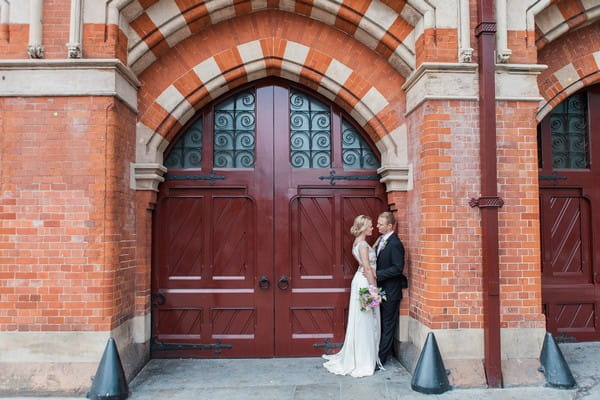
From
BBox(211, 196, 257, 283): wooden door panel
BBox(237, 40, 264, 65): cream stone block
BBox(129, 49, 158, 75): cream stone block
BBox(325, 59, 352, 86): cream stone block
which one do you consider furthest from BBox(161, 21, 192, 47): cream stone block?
BBox(211, 196, 257, 283): wooden door panel

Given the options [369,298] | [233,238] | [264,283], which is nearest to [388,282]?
[369,298]

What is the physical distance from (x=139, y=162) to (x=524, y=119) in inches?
173

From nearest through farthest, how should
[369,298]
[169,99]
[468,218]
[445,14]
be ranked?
[468,218]
[445,14]
[369,298]
[169,99]

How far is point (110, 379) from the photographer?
14.4 ft

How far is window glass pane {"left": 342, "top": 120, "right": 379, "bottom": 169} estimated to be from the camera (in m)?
5.97

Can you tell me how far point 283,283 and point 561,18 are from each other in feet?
15.2

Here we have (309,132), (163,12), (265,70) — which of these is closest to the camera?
(163,12)

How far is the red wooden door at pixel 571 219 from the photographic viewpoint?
6.10 m

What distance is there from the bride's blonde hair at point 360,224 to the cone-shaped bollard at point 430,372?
1.38m

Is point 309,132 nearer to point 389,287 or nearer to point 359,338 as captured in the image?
point 389,287

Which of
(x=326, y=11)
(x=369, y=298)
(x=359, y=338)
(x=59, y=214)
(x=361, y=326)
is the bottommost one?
(x=359, y=338)

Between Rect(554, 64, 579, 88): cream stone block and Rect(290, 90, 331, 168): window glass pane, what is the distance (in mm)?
2983

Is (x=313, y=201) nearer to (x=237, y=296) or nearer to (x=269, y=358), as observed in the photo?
(x=237, y=296)

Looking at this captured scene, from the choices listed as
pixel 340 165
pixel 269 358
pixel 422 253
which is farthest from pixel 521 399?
pixel 340 165
